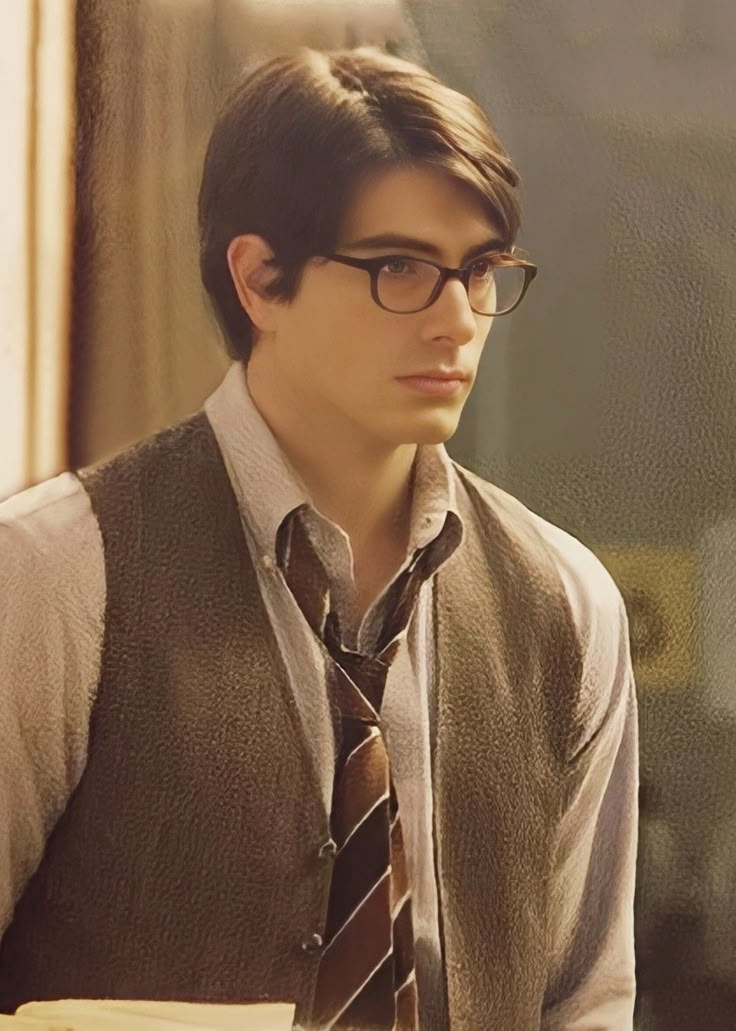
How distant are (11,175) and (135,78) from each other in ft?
0.61

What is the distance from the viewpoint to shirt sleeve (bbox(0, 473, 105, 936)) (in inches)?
52.9

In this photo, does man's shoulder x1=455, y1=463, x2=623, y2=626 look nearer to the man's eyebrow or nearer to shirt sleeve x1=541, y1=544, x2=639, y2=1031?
shirt sleeve x1=541, y1=544, x2=639, y2=1031

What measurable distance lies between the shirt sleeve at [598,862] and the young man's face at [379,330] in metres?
0.33

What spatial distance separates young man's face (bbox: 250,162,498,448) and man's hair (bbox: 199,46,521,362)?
0.02 meters

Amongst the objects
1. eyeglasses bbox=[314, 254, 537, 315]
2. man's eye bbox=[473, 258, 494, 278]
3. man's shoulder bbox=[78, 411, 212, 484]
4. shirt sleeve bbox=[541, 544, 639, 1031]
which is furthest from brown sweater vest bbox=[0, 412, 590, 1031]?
man's eye bbox=[473, 258, 494, 278]

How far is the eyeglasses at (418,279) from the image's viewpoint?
4.52 feet

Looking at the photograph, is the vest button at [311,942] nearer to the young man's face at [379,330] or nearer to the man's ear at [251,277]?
the young man's face at [379,330]

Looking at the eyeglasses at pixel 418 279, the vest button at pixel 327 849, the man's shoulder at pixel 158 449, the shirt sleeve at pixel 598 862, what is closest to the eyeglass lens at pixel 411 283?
the eyeglasses at pixel 418 279

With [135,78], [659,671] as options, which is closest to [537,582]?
[659,671]

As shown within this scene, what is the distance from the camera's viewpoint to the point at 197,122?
1.42 m

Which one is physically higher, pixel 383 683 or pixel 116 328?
pixel 116 328

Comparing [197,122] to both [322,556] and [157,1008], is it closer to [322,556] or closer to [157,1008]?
[322,556]

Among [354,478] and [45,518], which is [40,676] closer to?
[45,518]

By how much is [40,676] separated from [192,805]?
0.74ft
